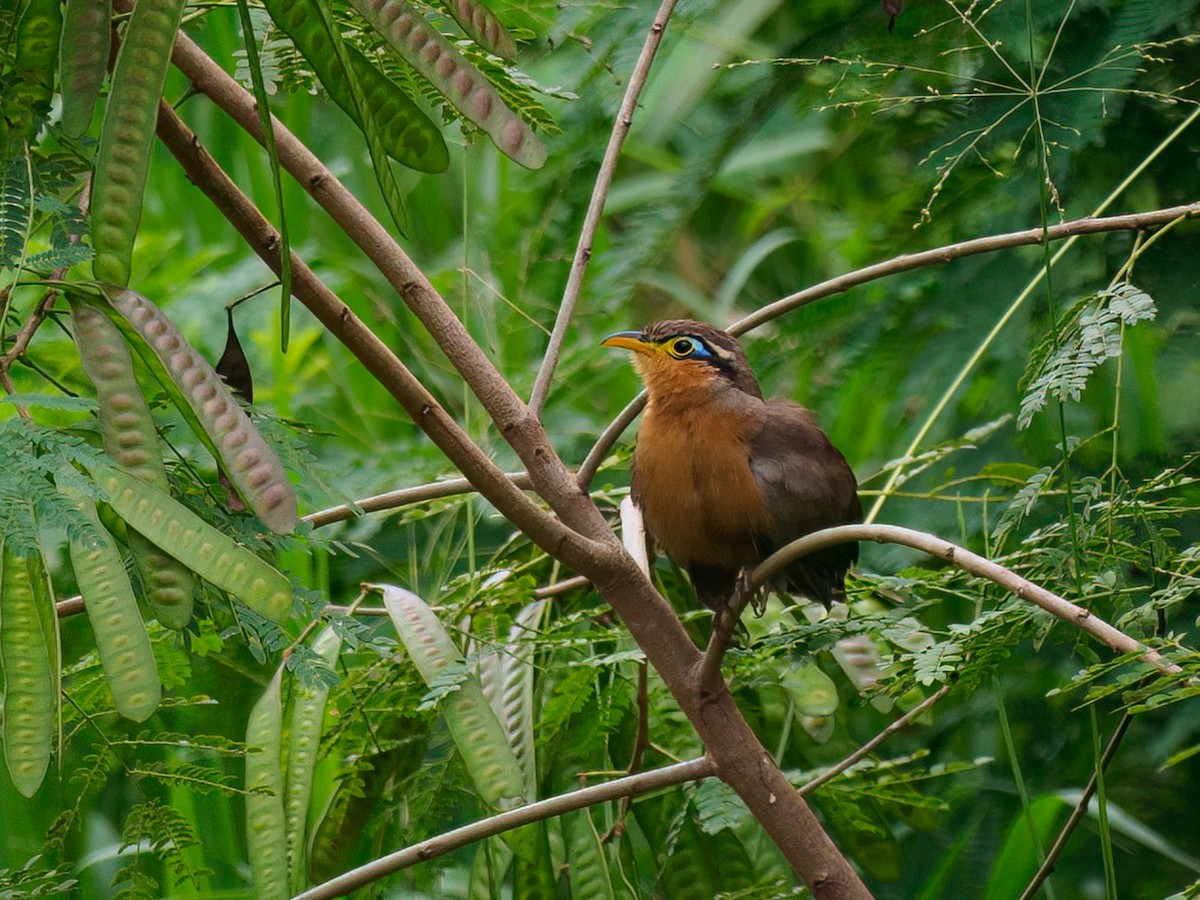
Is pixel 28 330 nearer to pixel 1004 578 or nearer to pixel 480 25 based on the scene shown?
pixel 480 25

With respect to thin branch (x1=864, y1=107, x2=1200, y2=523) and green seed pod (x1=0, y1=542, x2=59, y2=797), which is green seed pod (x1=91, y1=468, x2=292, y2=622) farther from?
thin branch (x1=864, y1=107, x2=1200, y2=523)

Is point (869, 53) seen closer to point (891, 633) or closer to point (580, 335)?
point (891, 633)

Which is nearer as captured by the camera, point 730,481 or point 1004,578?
point 1004,578

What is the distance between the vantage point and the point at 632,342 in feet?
8.73

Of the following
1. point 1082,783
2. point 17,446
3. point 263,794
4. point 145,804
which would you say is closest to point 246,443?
point 17,446

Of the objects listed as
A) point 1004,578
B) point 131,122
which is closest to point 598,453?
point 1004,578

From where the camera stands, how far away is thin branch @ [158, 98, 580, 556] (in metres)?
1.60

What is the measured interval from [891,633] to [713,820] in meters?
0.41

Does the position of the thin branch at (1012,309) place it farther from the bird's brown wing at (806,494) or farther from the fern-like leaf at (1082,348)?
the fern-like leaf at (1082,348)

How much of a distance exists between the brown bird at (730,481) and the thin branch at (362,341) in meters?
0.58

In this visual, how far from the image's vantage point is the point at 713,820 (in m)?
2.04

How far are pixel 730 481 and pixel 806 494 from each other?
5.3 inches

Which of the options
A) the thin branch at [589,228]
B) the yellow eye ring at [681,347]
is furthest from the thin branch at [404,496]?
the yellow eye ring at [681,347]

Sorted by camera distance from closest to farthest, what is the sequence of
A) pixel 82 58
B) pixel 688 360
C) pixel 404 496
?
pixel 82 58, pixel 404 496, pixel 688 360
